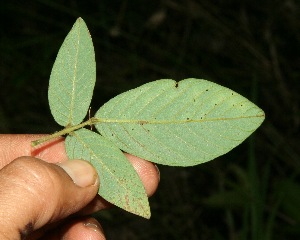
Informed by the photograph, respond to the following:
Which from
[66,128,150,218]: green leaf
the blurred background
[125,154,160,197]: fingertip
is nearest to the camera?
[66,128,150,218]: green leaf

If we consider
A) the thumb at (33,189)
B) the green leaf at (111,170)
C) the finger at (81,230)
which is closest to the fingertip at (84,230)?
the finger at (81,230)

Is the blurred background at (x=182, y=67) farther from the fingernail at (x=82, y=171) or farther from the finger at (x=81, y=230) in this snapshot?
the fingernail at (x=82, y=171)

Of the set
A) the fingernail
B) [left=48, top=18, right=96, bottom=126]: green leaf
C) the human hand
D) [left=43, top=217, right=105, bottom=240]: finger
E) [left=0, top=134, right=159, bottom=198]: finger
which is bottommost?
[left=43, top=217, right=105, bottom=240]: finger

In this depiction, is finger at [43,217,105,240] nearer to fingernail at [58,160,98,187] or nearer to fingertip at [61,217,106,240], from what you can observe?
fingertip at [61,217,106,240]

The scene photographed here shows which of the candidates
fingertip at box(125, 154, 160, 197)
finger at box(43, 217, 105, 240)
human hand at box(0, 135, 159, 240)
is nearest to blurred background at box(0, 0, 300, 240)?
finger at box(43, 217, 105, 240)

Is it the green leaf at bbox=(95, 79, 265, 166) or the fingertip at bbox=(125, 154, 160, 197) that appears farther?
the fingertip at bbox=(125, 154, 160, 197)

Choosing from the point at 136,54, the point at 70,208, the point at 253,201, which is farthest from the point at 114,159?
Result: the point at 136,54
